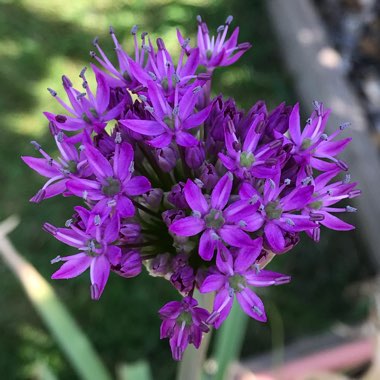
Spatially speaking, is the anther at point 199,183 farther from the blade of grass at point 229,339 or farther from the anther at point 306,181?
the blade of grass at point 229,339

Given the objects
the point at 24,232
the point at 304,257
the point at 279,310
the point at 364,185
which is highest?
the point at 24,232

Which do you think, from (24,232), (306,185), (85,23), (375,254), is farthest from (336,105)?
(306,185)

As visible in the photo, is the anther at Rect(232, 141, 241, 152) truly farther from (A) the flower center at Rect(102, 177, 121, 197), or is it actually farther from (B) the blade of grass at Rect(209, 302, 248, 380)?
(B) the blade of grass at Rect(209, 302, 248, 380)

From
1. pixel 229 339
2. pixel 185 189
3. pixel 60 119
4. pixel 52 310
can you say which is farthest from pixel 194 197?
pixel 229 339

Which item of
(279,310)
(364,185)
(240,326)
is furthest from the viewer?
(364,185)


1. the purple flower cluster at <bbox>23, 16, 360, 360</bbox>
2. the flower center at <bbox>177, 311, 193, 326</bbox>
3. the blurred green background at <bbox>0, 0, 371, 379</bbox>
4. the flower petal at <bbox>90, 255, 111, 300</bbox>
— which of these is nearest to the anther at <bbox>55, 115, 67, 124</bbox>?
the purple flower cluster at <bbox>23, 16, 360, 360</bbox>

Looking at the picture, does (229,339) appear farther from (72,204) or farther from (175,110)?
(72,204)

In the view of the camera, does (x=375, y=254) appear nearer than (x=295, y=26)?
Yes

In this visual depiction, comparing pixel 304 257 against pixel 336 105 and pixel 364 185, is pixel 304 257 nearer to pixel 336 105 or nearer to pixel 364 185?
pixel 364 185
